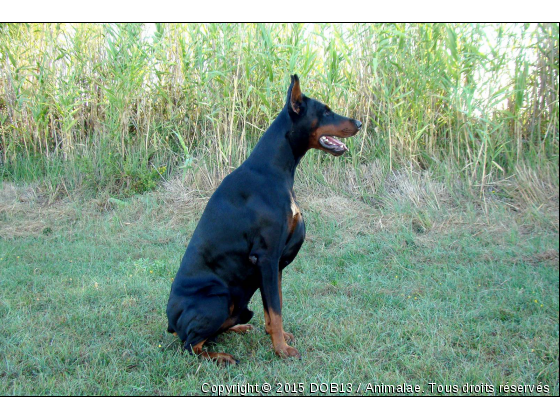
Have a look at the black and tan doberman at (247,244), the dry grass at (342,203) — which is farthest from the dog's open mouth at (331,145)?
the dry grass at (342,203)

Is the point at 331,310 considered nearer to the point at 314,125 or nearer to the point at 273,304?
the point at 273,304

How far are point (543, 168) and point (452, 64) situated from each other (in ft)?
10.7

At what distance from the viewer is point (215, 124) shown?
609 cm

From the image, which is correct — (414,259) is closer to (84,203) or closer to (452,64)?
(452,64)

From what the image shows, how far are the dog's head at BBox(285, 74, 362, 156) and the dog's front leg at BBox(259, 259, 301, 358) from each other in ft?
2.61

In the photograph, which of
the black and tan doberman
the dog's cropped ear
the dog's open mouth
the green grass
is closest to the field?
the green grass

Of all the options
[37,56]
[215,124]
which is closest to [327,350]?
[215,124]

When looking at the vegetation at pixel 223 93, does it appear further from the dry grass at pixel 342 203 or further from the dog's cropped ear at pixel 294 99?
the dog's cropped ear at pixel 294 99

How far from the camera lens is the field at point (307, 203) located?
8.34 ft

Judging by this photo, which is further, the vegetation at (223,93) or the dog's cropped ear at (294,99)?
the vegetation at (223,93)

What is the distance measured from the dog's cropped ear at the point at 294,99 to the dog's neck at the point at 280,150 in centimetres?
7

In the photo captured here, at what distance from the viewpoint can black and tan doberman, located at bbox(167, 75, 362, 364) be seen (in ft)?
8.96

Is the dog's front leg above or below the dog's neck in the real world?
below

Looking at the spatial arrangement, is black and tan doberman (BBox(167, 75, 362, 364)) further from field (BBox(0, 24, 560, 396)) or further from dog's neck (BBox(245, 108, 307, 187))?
field (BBox(0, 24, 560, 396))
